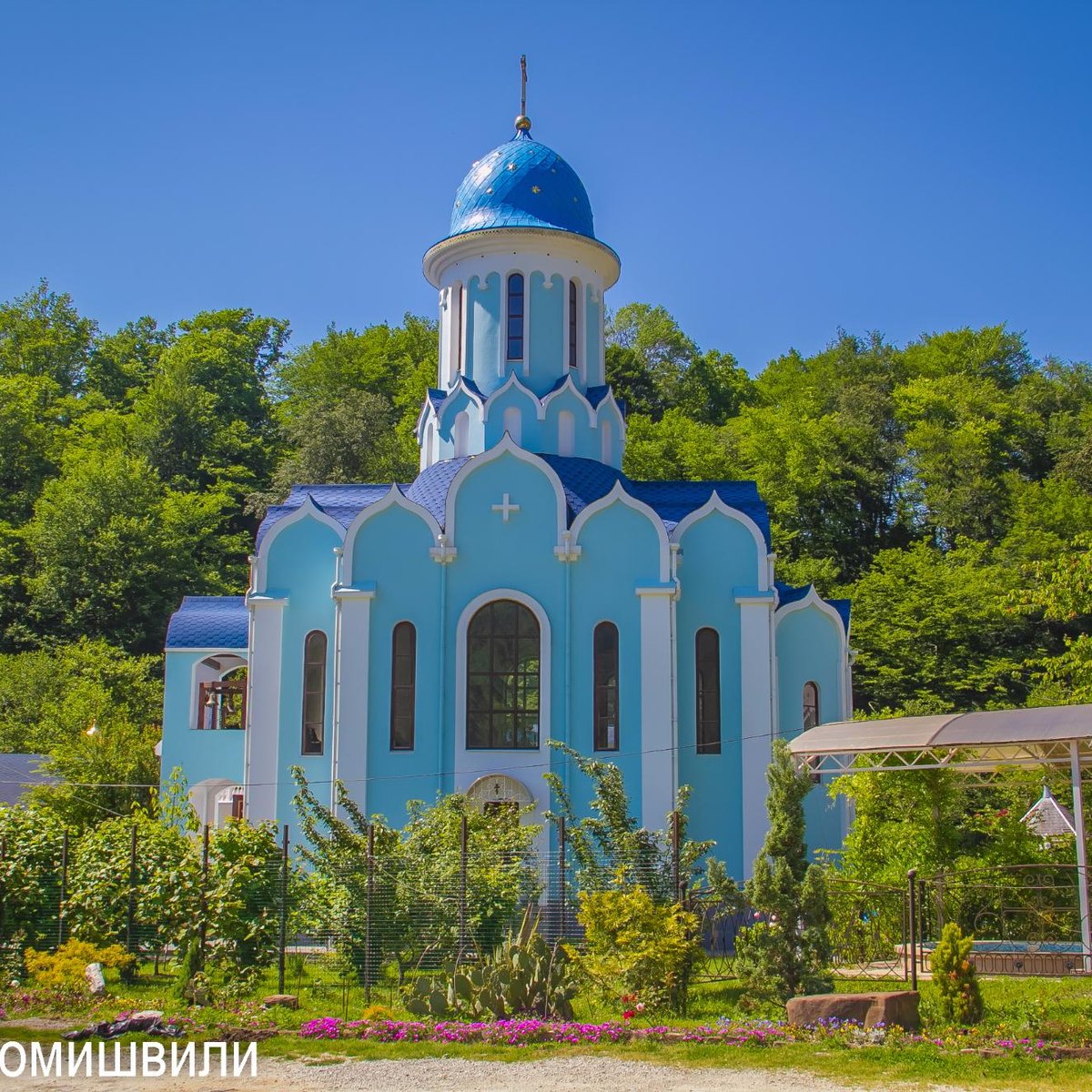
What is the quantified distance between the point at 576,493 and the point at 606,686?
3.54m

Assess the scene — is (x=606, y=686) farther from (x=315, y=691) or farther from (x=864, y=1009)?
(x=864, y=1009)

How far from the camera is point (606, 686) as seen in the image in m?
20.9

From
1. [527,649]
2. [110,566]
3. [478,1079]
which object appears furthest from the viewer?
[110,566]

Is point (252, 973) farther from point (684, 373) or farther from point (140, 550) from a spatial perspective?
point (684, 373)

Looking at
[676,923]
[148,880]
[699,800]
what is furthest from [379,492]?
[676,923]

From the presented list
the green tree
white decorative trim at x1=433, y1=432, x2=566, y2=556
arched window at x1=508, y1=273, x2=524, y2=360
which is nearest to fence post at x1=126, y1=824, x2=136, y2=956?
white decorative trim at x1=433, y1=432, x2=566, y2=556

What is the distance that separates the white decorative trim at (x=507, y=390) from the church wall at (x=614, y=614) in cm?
344

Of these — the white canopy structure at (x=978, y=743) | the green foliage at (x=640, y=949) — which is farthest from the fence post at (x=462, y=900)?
the white canopy structure at (x=978, y=743)

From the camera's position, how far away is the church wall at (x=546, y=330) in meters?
24.6

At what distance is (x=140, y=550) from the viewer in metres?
43.0

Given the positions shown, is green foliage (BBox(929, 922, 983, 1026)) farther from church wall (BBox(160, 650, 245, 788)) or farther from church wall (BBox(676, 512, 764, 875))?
church wall (BBox(160, 650, 245, 788))

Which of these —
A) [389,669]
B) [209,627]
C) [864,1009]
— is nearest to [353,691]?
[389,669]

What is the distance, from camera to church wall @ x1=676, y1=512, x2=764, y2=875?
2105cm

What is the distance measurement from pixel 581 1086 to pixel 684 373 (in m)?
46.6
